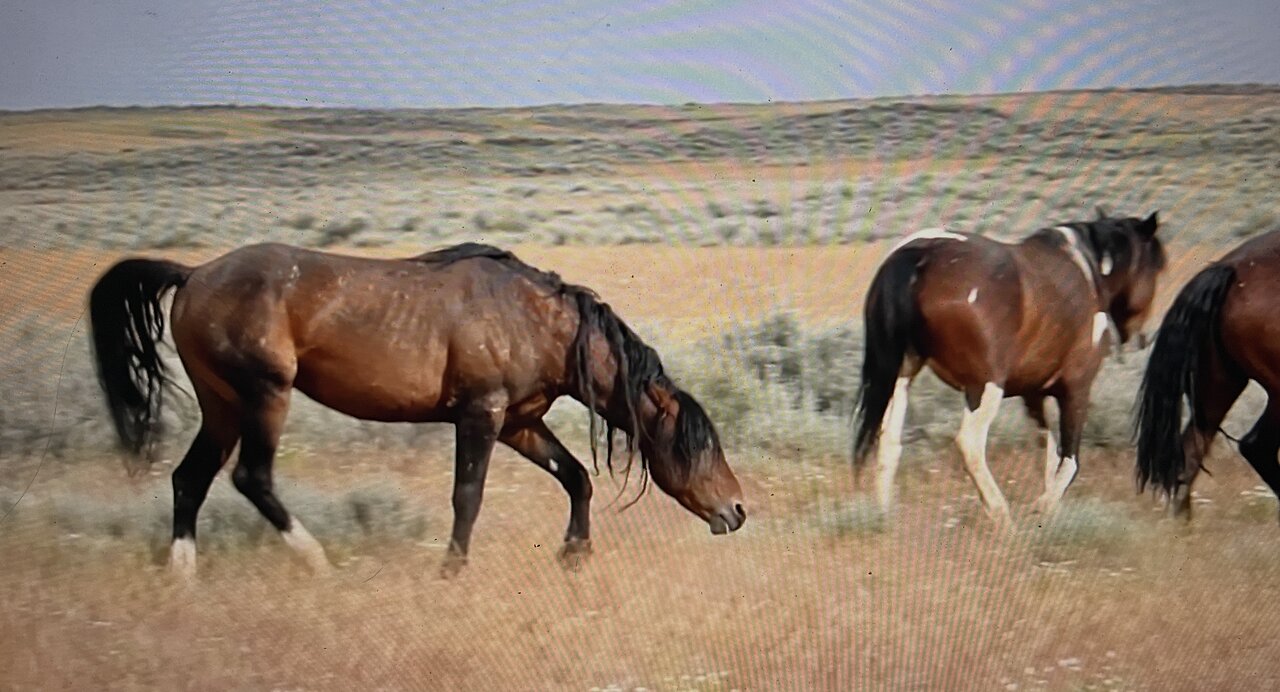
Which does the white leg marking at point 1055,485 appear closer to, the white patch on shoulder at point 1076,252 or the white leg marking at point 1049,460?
the white leg marking at point 1049,460

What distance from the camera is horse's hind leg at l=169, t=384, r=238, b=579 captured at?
360 centimetres

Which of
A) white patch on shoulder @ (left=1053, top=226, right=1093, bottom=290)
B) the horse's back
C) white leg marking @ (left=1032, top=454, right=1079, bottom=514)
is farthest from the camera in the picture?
white patch on shoulder @ (left=1053, top=226, right=1093, bottom=290)

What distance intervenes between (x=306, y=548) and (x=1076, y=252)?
1.92 m

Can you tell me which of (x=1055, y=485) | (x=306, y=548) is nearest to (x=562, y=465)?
(x=306, y=548)

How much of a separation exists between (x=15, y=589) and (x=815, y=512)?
68.5 inches

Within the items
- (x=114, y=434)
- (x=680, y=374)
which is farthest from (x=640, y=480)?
(x=114, y=434)

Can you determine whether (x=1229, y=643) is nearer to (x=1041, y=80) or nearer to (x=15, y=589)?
(x=1041, y=80)

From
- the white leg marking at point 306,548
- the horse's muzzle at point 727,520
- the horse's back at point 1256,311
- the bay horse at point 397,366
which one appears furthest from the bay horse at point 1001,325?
the white leg marking at point 306,548

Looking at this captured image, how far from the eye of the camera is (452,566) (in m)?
3.61

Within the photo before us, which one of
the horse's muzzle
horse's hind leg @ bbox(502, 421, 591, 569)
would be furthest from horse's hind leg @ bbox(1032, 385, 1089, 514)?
horse's hind leg @ bbox(502, 421, 591, 569)

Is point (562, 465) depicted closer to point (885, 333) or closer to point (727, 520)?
point (727, 520)

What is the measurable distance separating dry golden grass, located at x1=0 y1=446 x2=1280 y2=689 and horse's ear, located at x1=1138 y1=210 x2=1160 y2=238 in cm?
66

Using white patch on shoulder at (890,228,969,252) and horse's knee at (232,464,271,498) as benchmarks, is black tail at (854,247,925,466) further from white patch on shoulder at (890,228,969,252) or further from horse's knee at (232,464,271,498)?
horse's knee at (232,464,271,498)

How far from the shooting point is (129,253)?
388cm
